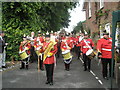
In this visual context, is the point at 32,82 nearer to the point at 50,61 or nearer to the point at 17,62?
the point at 50,61

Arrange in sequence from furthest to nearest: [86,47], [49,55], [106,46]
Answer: [86,47], [106,46], [49,55]

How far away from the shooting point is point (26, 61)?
33.3 feet

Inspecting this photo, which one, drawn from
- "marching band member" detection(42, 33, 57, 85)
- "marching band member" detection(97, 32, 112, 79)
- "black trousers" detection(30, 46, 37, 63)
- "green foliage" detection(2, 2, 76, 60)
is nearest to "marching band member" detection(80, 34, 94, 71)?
"marching band member" detection(97, 32, 112, 79)

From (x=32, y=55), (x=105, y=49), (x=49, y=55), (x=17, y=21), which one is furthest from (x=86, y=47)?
(x=17, y=21)

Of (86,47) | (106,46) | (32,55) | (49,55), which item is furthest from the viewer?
(32,55)

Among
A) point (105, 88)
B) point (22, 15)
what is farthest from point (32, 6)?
point (105, 88)

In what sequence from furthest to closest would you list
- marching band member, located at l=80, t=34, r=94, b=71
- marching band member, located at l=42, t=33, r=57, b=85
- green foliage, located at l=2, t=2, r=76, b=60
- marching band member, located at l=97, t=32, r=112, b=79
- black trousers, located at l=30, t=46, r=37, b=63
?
black trousers, located at l=30, t=46, r=37, b=63 < green foliage, located at l=2, t=2, r=76, b=60 < marching band member, located at l=80, t=34, r=94, b=71 < marching band member, located at l=97, t=32, r=112, b=79 < marching band member, located at l=42, t=33, r=57, b=85

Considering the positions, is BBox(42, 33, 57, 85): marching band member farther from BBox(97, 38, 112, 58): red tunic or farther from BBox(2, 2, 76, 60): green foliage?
BBox(2, 2, 76, 60): green foliage

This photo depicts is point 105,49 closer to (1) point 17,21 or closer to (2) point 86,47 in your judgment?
(2) point 86,47

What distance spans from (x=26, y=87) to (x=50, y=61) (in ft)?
4.12

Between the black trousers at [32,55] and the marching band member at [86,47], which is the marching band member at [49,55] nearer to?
the marching band member at [86,47]

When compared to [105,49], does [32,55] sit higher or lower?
lower

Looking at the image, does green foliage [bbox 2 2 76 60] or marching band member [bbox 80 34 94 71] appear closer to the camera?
marching band member [bbox 80 34 94 71]

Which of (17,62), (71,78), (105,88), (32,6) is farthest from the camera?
(32,6)
